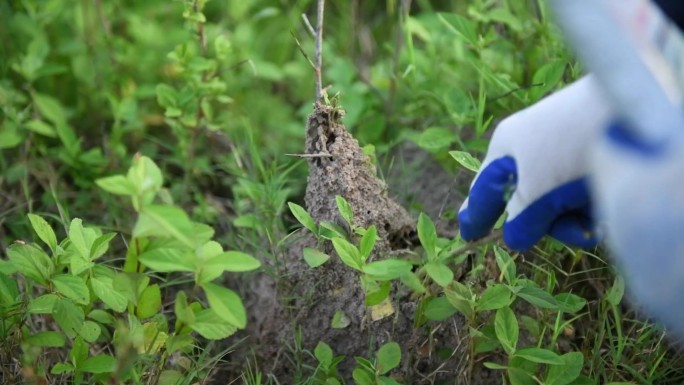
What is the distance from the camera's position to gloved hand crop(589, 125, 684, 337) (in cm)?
104

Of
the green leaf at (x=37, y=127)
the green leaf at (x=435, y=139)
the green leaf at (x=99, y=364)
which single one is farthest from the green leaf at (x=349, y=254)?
the green leaf at (x=37, y=127)

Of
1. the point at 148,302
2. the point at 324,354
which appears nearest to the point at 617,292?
the point at 324,354

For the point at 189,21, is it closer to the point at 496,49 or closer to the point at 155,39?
the point at 155,39

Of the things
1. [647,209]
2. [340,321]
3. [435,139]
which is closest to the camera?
[647,209]

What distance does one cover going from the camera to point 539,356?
152 cm

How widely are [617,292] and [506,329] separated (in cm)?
25

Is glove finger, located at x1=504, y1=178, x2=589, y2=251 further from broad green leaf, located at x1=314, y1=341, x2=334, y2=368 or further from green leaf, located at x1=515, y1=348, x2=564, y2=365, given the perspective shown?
broad green leaf, located at x1=314, y1=341, x2=334, y2=368

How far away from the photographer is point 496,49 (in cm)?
236

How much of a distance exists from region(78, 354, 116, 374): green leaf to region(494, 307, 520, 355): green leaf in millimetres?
664

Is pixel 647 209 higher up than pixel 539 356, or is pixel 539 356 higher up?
pixel 647 209

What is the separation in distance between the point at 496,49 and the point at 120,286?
1.31 m

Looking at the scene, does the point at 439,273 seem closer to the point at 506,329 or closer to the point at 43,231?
A: the point at 506,329

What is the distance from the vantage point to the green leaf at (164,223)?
1.24 m

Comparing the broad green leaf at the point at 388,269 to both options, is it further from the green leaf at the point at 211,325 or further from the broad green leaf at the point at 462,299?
the green leaf at the point at 211,325
